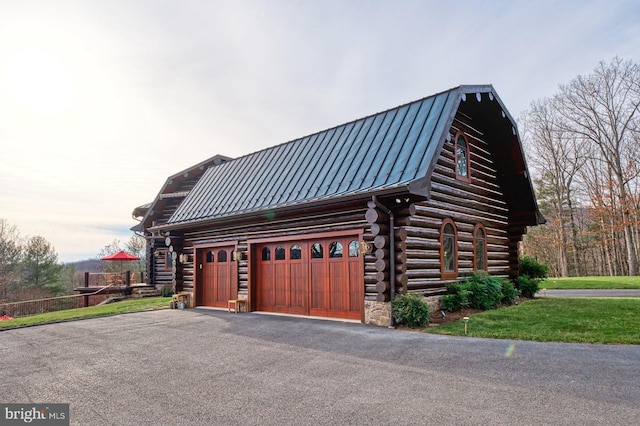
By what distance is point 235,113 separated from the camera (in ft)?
51.1

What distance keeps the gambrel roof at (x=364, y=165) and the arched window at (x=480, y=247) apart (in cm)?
264

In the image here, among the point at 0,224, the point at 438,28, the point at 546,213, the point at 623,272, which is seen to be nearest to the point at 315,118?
the point at 438,28

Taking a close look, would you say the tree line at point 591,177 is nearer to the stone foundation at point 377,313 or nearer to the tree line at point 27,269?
the stone foundation at point 377,313

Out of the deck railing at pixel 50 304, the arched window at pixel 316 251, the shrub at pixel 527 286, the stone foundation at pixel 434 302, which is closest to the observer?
the stone foundation at pixel 434 302

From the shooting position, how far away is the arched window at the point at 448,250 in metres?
11.6

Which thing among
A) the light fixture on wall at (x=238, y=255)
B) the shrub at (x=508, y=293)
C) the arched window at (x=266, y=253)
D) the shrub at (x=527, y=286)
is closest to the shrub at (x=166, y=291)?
Result: the light fixture on wall at (x=238, y=255)

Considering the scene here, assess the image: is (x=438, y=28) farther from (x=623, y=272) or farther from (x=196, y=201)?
(x=623, y=272)

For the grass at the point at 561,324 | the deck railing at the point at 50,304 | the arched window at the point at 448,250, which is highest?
the arched window at the point at 448,250

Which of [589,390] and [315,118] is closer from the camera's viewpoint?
[589,390]

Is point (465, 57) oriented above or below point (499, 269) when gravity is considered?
above

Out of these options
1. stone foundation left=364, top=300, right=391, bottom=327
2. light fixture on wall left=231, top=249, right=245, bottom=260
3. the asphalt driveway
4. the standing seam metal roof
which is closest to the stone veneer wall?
stone foundation left=364, top=300, right=391, bottom=327

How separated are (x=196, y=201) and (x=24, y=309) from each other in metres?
13.3

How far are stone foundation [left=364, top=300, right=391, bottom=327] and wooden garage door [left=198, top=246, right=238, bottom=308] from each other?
18.5 feet

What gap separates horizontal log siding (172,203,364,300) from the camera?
1091 centimetres
